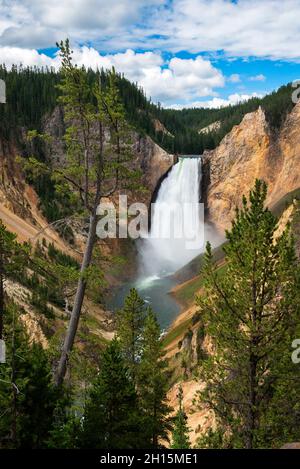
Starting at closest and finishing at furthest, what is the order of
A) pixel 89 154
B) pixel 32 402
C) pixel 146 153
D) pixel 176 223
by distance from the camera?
pixel 89 154 → pixel 32 402 → pixel 176 223 → pixel 146 153

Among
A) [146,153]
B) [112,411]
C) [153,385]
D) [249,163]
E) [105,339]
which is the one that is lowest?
[112,411]

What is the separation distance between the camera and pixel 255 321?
13.2 m

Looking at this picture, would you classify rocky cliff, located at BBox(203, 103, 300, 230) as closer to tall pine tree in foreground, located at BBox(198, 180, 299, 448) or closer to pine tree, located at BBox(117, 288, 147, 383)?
pine tree, located at BBox(117, 288, 147, 383)

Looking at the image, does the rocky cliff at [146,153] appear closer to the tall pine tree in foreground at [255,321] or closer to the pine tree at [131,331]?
the pine tree at [131,331]

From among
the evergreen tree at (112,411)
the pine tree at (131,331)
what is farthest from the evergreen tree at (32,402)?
the pine tree at (131,331)

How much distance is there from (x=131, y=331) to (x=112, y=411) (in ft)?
26.1

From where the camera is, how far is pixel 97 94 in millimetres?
10836

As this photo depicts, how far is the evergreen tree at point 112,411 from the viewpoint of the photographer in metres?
14.8

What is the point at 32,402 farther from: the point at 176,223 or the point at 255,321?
the point at 176,223

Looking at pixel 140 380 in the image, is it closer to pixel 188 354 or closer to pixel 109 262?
pixel 109 262

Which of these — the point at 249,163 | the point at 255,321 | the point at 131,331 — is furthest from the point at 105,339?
the point at 249,163

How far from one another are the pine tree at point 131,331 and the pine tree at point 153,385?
443mm

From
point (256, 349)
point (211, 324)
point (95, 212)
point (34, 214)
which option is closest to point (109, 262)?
point (95, 212)
